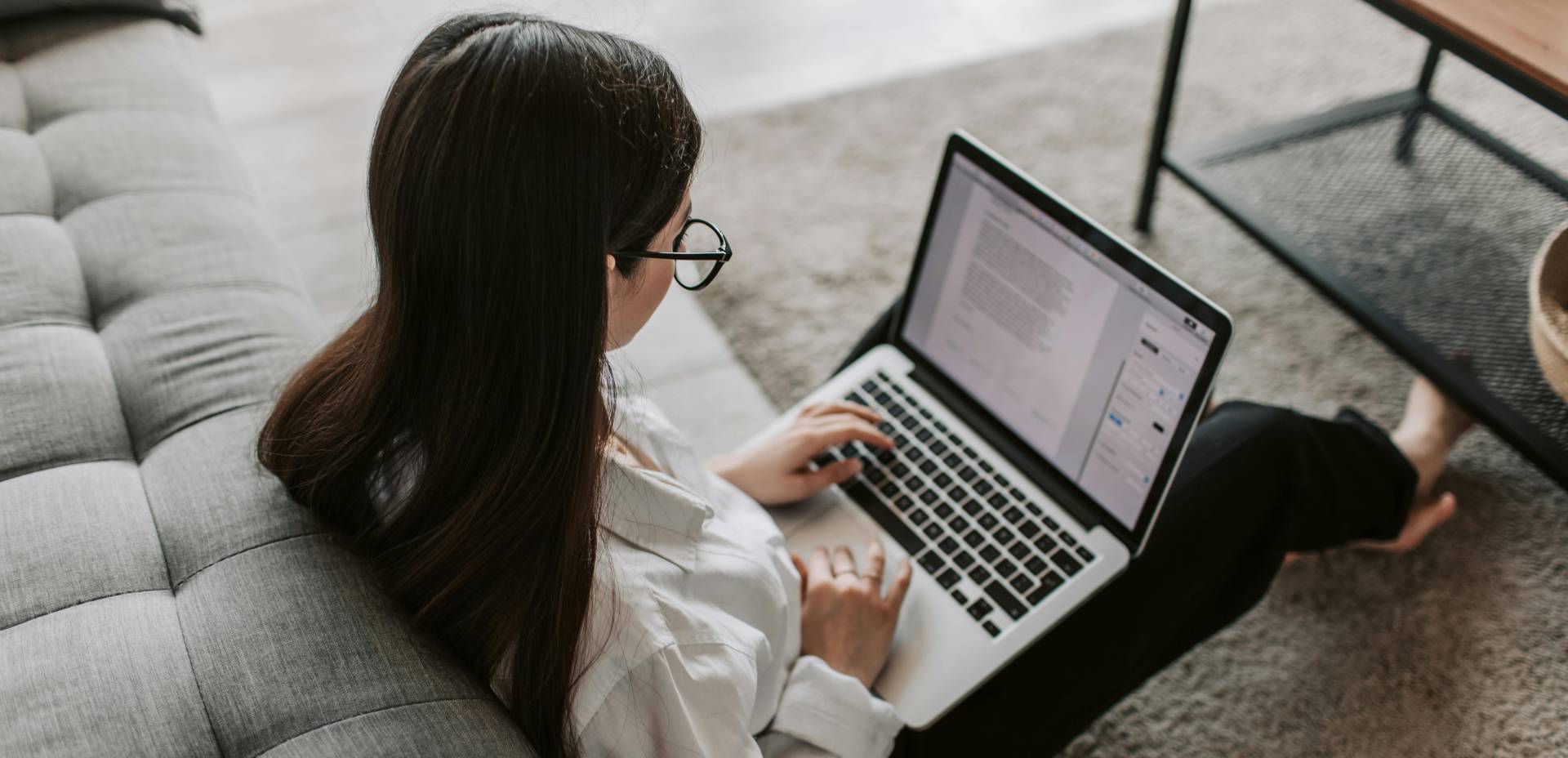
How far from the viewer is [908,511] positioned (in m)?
1.12

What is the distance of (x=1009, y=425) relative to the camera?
3.78 feet

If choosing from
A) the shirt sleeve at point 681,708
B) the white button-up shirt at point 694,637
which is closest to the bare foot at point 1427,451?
the white button-up shirt at point 694,637

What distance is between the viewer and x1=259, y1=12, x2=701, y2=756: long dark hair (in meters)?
0.64

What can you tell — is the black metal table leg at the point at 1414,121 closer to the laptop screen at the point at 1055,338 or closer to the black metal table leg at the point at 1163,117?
the black metal table leg at the point at 1163,117

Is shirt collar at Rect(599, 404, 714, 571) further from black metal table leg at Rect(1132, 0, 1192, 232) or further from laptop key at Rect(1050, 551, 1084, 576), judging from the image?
black metal table leg at Rect(1132, 0, 1192, 232)

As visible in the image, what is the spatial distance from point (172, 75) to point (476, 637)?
44.3 inches

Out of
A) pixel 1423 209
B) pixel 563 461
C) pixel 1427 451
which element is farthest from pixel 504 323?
pixel 1423 209

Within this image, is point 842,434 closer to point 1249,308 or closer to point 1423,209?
point 1249,308

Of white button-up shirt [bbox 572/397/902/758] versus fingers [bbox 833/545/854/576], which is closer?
white button-up shirt [bbox 572/397/902/758]

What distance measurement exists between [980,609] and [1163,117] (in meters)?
1.09

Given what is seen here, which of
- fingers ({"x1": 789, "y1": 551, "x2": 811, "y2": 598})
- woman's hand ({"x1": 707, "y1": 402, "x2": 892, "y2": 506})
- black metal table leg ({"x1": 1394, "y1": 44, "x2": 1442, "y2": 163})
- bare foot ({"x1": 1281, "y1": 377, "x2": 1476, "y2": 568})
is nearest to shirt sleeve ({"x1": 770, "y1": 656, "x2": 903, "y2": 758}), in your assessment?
fingers ({"x1": 789, "y1": 551, "x2": 811, "y2": 598})

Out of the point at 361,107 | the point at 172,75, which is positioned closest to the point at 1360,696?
the point at 172,75

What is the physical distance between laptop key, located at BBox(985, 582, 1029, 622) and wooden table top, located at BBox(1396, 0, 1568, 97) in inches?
31.0

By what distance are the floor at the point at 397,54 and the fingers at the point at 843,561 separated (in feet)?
4.30
